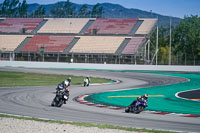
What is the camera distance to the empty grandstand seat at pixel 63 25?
73688 millimetres

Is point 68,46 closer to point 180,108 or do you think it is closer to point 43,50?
point 43,50

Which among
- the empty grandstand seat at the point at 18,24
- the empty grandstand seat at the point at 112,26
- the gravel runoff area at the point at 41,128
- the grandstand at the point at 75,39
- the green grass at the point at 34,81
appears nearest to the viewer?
the gravel runoff area at the point at 41,128

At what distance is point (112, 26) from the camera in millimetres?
72938

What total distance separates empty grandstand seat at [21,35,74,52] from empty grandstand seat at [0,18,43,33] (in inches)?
227

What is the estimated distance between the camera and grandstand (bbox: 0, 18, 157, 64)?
60869 millimetres

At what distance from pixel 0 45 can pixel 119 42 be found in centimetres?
2126

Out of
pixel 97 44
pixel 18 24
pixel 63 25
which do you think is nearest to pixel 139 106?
pixel 97 44

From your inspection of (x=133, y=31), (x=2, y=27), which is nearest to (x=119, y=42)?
(x=133, y=31)

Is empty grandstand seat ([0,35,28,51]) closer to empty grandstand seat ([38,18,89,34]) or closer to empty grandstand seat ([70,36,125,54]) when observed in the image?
empty grandstand seat ([38,18,89,34])

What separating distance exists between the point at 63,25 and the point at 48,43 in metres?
9.12

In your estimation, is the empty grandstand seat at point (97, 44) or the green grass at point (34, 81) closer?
the green grass at point (34, 81)

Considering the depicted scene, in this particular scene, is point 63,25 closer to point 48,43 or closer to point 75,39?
point 75,39

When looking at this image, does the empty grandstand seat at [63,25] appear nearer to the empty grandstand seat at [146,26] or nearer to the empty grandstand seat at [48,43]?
the empty grandstand seat at [48,43]

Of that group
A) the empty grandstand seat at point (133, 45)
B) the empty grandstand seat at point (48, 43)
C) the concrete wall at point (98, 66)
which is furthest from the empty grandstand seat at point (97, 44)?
the concrete wall at point (98, 66)
